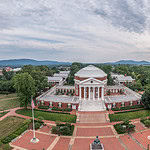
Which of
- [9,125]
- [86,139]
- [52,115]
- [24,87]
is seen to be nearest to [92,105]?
[52,115]

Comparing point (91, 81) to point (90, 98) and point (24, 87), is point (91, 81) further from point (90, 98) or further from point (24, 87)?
point (24, 87)

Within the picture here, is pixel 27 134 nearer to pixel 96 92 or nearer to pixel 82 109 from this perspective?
pixel 82 109

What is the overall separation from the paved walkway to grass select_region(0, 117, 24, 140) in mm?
3875

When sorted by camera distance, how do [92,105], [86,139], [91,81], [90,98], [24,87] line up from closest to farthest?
[86,139] → [24,87] → [92,105] → [91,81] → [90,98]

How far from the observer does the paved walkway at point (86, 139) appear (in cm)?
2464

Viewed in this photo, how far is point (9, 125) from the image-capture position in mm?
33062

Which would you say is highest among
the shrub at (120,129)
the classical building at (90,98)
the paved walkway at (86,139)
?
the classical building at (90,98)

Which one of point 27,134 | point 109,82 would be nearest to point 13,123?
point 27,134

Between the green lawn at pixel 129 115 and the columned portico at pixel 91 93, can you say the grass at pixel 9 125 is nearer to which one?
the columned portico at pixel 91 93

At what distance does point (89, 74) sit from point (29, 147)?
34.5m

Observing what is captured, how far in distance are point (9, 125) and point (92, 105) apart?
1029 inches

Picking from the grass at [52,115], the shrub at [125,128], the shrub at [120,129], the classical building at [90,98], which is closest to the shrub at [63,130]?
the grass at [52,115]

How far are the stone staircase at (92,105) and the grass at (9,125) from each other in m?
18.7

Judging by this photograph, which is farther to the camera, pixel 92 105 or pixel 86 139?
pixel 92 105
